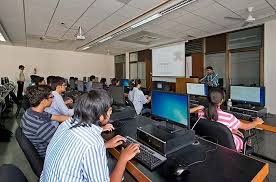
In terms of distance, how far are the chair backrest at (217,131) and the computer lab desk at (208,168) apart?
0.32 meters

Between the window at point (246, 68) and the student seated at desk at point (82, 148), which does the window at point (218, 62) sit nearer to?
the window at point (246, 68)

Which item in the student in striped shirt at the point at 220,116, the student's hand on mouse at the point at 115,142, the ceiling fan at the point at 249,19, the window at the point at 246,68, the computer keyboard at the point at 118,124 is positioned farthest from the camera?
the window at the point at 246,68

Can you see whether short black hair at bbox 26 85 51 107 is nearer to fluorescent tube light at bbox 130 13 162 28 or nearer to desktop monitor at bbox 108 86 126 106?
desktop monitor at bbox 108 86 126 106

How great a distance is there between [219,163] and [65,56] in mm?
9742

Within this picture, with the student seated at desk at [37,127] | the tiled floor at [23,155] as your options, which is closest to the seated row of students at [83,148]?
the student seated at desk at [37,127]

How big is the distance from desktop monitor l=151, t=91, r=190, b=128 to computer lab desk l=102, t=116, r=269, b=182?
243 millimetres

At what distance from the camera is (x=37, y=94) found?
6.05 ft

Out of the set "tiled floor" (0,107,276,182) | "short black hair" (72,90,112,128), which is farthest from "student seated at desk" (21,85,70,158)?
"tiled floor" (0,107,276,182)

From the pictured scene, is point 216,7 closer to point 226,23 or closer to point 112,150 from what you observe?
point 226,23

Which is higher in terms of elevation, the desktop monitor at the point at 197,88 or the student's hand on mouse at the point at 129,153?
the desktop monitor at the point at 197,88

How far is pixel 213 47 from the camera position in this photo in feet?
19.6

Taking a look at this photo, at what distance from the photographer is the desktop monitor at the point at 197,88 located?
391cm

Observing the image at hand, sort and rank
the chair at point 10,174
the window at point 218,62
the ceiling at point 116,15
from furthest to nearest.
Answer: the window at point 218,62 → the ceiling at point 116,15 → the chair at point 10,174

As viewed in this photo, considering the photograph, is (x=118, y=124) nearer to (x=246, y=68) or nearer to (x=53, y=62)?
(x=246, y=68)
